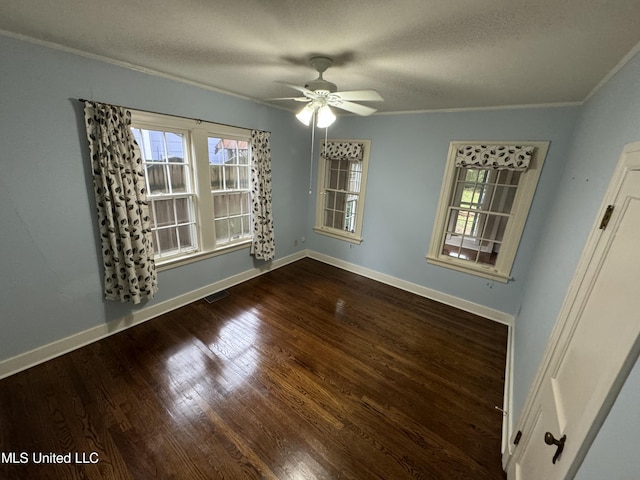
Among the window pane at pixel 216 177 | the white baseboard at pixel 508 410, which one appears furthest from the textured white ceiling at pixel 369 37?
the white baseboard at pixel 508 410

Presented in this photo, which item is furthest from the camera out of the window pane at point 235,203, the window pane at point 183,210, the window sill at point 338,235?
the window sill at point 338,235

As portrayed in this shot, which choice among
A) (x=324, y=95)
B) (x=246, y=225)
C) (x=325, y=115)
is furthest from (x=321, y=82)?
(x=246, y=225)

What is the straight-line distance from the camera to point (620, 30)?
3.87 feet

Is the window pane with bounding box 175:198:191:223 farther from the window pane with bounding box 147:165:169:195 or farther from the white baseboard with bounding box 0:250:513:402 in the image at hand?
the white baseboard with bounding box 0:250:513:402

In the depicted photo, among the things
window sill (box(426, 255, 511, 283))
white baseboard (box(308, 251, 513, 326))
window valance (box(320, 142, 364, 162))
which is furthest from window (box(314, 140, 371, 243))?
window sill (box(426, 255, 511, 283))

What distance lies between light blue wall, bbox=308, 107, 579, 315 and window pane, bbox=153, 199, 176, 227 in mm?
2623

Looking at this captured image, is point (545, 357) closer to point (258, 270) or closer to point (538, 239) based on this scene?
point (538, 239)

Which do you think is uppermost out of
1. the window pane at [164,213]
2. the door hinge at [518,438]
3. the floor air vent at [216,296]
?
the window pane at [164,213]

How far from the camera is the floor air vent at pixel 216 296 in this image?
3.23 metres

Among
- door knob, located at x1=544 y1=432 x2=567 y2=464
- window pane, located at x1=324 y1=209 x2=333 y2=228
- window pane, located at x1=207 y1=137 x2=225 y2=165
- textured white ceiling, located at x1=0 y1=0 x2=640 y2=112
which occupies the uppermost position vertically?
textured white ceiling, located at x1=0 y1=0 x2=640 y2=112

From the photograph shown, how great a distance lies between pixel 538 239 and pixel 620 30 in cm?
210

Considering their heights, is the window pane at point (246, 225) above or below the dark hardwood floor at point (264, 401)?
above

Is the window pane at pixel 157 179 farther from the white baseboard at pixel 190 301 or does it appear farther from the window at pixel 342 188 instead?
the window at pixel 342 188

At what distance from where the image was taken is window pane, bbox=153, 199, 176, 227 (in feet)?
8.95
